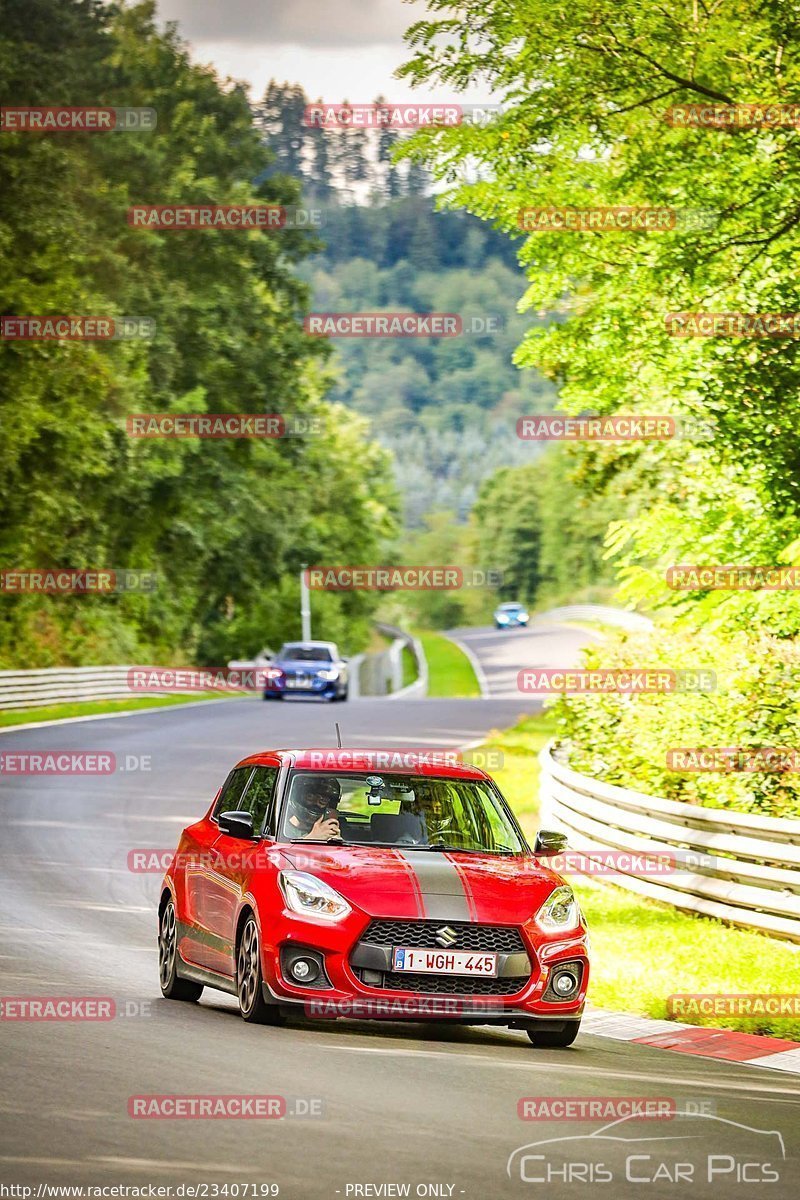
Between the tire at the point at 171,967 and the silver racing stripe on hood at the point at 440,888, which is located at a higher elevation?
the silver racing stripe on hood at the point at 440,888

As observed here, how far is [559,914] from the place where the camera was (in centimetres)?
1005

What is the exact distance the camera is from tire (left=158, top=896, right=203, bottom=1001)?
447 inches

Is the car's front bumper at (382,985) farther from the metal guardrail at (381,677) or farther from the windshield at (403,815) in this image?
the metal guardrail at (381,677)

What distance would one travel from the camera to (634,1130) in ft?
25.1

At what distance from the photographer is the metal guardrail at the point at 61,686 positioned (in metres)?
42.3

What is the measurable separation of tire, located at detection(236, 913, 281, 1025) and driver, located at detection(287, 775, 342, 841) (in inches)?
26.3

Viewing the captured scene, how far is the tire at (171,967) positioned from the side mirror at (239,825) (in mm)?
1233

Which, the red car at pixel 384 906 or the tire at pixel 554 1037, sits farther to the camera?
the tire at pixel 554 1037

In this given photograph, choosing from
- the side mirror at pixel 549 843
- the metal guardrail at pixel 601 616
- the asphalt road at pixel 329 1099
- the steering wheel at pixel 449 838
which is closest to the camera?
the asphalt road at pixel 329 1099

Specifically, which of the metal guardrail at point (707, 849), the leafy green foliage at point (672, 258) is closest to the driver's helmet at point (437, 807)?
the metal guardrail at point (707, 849)

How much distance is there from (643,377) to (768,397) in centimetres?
350

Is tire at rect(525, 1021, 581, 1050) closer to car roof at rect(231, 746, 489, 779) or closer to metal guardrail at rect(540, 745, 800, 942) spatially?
car roof at rect(231, 746, 489, 779)

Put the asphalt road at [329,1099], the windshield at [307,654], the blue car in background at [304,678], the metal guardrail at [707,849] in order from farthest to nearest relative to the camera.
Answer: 1. the windshield at [307,654]
2. the blue car in background at [304,678]
3. the metal guardrail at [707,849]
4. the asphalt road at [329,1099]

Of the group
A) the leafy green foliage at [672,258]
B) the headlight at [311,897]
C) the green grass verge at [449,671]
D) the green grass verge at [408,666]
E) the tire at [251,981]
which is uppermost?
the leafy green foliage at [672,258]
